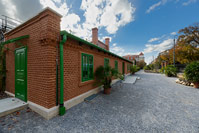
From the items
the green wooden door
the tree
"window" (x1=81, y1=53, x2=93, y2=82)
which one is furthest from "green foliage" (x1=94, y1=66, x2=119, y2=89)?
the tree

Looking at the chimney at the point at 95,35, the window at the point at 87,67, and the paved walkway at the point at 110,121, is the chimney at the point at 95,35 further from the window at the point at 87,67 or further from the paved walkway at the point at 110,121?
the paved walkway at the point at 110,121

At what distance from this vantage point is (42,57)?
2.64 m

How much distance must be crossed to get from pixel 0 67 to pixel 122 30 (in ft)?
43.0

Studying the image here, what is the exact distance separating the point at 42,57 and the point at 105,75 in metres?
3.28

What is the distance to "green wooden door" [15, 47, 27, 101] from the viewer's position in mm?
3197

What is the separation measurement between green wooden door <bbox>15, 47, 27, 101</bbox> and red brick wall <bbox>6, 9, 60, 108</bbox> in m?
0.27

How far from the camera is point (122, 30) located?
11.7 m

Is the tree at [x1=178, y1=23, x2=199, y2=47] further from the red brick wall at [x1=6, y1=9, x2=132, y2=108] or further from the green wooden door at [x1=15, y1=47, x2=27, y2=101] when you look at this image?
the green wooden door at [x1=15, y1=47, x2=27, y2=101]

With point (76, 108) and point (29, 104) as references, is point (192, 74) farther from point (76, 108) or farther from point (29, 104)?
point (29, 104)

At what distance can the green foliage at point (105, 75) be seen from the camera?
4.79m

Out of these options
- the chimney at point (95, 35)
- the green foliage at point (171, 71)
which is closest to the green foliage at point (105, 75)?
the chimney at point (95, 35)

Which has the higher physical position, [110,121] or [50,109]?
[50,109]

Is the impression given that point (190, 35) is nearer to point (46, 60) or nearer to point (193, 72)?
point (193, 72)

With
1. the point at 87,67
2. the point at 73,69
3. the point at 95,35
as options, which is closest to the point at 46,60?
the point at 73,69
